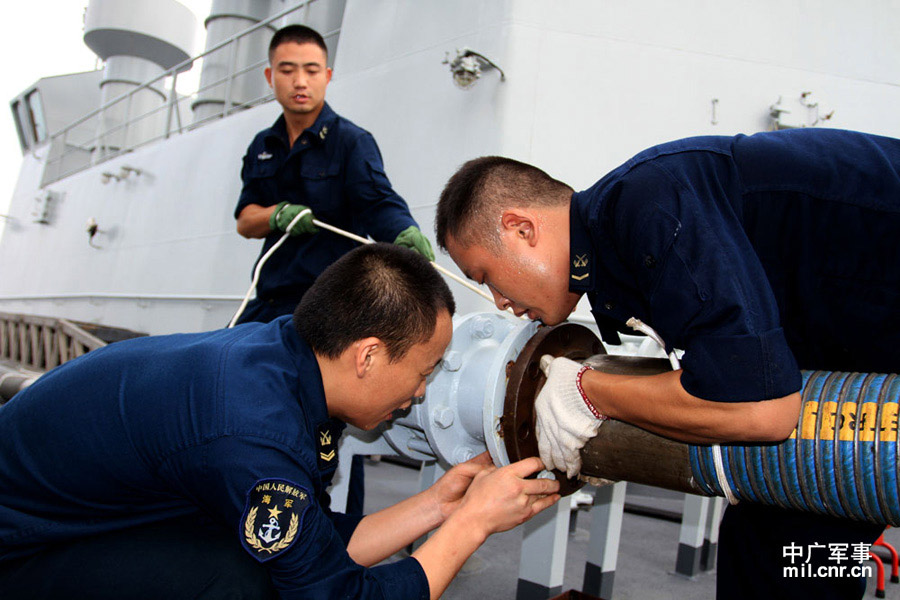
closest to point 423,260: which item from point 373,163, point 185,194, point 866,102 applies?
point 373,163

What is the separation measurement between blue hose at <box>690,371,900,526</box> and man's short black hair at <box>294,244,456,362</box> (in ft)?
1.95

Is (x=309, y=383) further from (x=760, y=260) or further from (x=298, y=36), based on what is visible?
(x=298, y=36)

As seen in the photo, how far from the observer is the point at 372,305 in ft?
4.01

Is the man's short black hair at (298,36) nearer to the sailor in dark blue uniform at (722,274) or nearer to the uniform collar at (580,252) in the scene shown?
the sailor in dark blue uniform at (722,274)

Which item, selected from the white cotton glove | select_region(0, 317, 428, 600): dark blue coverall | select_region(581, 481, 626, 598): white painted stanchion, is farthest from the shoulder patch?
select_region(581, 481, 626, 598): white painted stanchion

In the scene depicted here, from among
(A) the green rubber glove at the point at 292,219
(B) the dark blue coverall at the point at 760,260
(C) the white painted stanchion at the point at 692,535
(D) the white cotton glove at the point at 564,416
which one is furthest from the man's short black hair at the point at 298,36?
(C) the white painted stanchion at the point at 692,535

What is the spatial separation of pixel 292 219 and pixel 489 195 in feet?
3.42

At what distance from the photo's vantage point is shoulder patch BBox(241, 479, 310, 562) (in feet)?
3.36

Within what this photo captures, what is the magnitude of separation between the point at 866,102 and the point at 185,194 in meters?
4.93

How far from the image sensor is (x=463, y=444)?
1.63m

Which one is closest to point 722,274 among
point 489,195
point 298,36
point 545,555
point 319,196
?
point 489,195

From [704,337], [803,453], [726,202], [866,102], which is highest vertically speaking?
[866,102]

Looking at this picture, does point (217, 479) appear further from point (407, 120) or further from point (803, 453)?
point (407, 120)

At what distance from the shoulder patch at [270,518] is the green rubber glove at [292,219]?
1291mm
